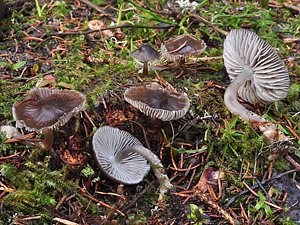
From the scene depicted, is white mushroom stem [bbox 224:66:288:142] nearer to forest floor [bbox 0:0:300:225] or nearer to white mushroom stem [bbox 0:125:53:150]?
forest floor [bbox 0:0:300:225]

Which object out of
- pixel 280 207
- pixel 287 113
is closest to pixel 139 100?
pixel 280 207

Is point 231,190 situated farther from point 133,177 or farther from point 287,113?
point 287,113

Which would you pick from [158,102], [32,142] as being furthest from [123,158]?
[32,142]

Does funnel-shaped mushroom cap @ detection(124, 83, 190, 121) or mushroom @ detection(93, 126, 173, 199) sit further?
mushroom @ detection(93, 126, 173, 199)

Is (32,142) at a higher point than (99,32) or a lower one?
lower

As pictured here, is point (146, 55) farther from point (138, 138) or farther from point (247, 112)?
point (247, 112)

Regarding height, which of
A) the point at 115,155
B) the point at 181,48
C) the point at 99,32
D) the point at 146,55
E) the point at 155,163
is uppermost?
the point at 181,48

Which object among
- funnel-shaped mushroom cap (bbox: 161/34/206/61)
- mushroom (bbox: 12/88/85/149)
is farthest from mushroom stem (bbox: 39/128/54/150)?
funnel-shaped mushroom cap (bbox: 161/34/206/61)
